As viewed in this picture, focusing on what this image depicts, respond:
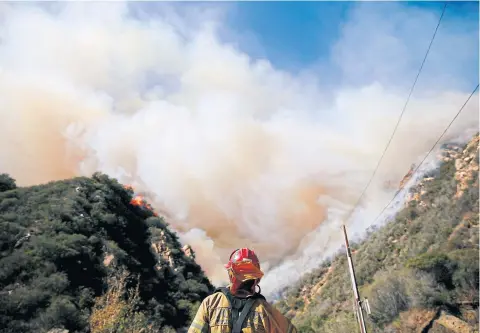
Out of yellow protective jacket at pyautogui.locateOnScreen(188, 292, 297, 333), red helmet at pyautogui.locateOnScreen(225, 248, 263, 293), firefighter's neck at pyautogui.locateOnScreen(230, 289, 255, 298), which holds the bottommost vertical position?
yellow protective jacket at pyautogui.locateOnScreen(188, 292, 297, 333)

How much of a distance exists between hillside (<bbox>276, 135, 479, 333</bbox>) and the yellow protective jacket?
24486 mm

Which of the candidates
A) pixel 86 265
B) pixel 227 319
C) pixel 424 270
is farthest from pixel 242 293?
pixel 424 270

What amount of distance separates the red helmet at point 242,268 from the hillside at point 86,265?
17167 mm

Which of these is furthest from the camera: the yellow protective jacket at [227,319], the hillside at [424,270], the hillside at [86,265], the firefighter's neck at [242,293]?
the hillside at [424,270]

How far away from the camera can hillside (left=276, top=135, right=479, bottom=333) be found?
998 inches

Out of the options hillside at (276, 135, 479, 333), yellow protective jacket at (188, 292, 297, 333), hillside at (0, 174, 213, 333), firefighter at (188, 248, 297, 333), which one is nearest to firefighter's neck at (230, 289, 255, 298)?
firefighter at (188, 248, 297, 333)

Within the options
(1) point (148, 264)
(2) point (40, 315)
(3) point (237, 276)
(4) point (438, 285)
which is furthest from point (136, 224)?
(3) point (237, 276)

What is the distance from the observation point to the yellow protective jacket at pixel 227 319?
2904 mm

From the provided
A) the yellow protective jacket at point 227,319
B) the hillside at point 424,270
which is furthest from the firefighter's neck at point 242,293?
the hillside at point 424,270

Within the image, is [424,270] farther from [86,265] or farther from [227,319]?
[227,319]

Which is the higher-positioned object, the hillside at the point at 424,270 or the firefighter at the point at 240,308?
the hillside at the point at 424,270

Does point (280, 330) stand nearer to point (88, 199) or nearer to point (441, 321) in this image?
point (441, 321)

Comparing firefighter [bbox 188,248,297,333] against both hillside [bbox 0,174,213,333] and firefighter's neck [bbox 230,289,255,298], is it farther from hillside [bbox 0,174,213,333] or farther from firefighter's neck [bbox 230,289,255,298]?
hillside [bbox 0,174,213,333]

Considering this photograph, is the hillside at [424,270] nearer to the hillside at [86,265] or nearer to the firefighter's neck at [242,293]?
the hillside at [86,265]
